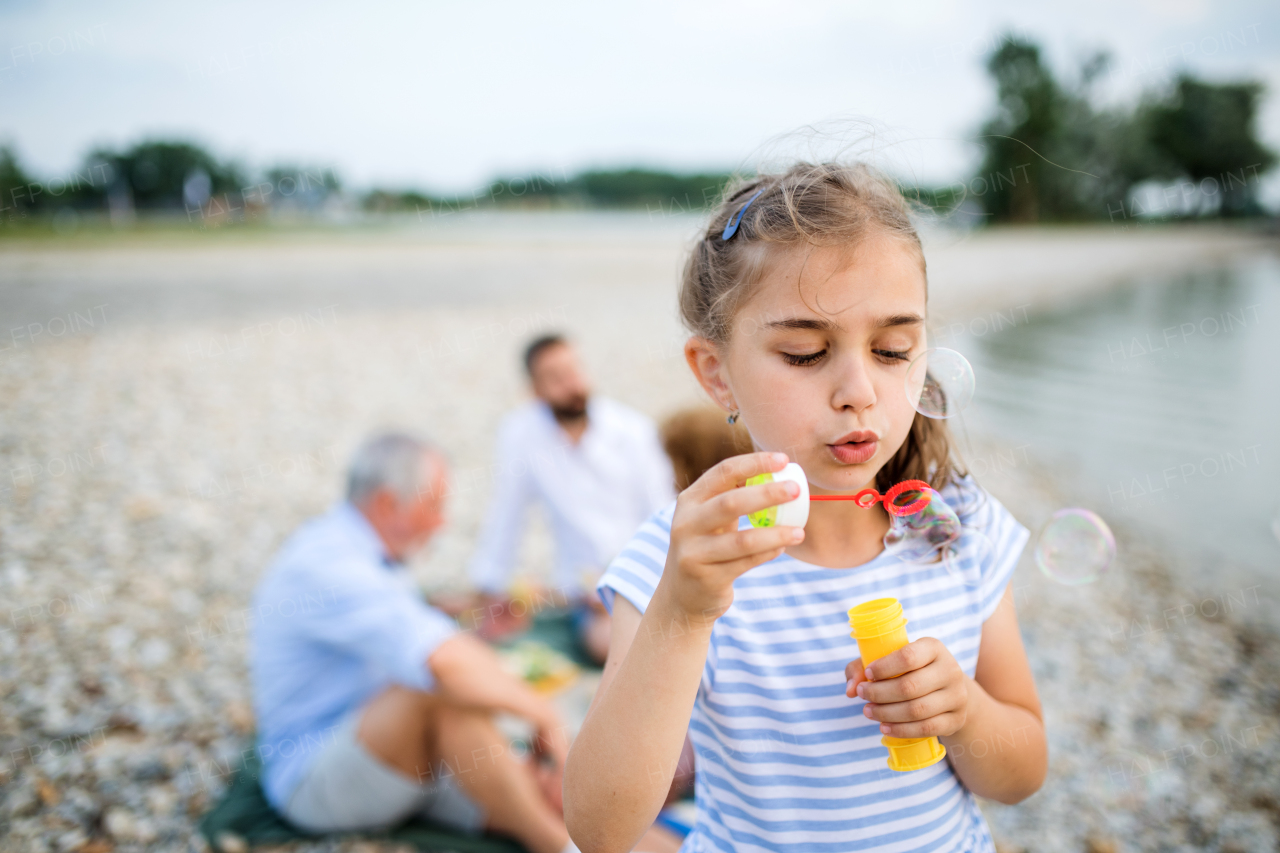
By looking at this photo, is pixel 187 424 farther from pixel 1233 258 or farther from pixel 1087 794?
pixel 1233 258

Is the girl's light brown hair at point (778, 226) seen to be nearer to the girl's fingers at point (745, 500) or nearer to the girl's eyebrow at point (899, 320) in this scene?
the girl's eyebrow at point (899, 320)

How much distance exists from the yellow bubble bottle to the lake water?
308 cm

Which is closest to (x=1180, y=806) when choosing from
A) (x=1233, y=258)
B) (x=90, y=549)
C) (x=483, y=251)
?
(x=90, y=549)

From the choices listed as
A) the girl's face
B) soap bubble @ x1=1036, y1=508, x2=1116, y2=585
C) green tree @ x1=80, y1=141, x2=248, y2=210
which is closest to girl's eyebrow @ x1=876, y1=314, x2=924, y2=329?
the girl's face

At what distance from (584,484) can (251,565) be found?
11.1 feet

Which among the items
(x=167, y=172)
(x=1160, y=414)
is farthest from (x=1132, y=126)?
(x=167, y=172)

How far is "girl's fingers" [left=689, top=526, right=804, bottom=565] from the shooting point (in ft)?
3.68

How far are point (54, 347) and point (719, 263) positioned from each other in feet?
51.3

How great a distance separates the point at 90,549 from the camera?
6684 mm

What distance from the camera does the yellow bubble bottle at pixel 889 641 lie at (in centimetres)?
133

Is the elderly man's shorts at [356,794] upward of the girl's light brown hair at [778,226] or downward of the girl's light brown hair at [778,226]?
downward

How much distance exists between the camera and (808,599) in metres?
1.54

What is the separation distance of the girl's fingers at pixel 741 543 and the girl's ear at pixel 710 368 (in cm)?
43

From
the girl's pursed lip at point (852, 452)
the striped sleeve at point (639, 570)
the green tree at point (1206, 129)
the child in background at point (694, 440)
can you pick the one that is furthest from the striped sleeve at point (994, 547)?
the green tree at point (1206, 129)
